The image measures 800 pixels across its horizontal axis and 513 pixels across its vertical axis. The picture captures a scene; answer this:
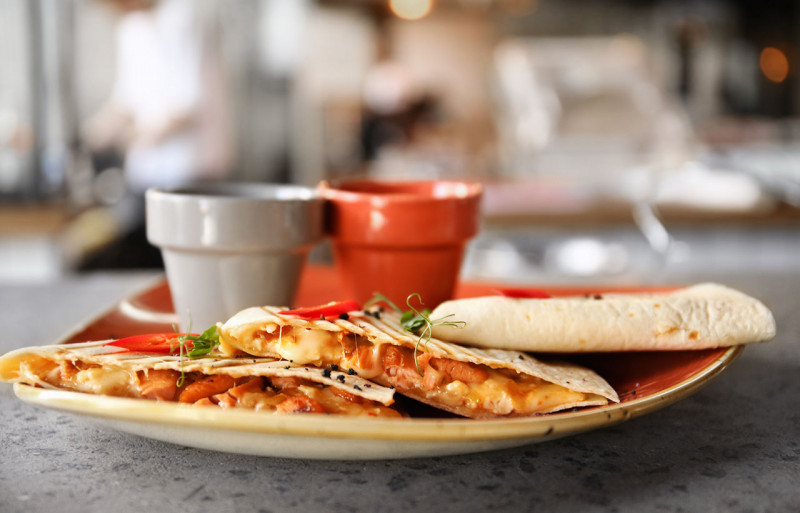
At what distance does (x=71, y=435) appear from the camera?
663mm

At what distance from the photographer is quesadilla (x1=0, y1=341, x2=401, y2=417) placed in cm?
62

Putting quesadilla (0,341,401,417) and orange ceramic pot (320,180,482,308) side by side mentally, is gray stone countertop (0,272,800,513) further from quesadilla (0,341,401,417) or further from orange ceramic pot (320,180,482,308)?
orange ceramic pot (320,180,482,308)

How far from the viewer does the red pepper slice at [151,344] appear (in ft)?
2.23

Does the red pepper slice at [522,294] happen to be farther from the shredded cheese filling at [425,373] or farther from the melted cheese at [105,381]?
the melted cheese at [105,381]

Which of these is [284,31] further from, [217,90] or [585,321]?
[585,321]

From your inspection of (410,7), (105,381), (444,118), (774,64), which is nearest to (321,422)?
(105,381)

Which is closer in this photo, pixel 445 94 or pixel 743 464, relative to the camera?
pixel 743 464

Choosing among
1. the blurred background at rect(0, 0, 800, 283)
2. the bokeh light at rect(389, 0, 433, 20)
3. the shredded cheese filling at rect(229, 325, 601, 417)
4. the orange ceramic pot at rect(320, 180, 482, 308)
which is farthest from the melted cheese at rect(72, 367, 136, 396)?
the bokeh light at rect(389, 0, 433, 20)

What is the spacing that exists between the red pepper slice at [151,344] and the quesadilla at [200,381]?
0.06 feet

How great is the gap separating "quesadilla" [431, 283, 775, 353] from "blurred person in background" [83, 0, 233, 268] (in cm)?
236

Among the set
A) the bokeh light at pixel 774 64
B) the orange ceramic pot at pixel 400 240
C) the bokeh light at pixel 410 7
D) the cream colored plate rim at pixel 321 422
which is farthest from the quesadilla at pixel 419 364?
the bokeh light at pixel 774 64

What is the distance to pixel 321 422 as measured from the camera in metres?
0.51

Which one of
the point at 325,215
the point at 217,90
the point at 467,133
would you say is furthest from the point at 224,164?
the point at 467,133

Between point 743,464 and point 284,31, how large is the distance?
204 inches
